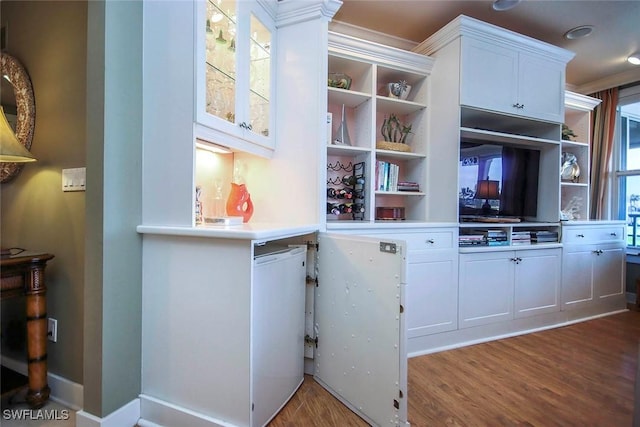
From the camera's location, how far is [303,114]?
189cm

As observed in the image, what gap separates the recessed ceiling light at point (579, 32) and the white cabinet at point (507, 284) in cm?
193

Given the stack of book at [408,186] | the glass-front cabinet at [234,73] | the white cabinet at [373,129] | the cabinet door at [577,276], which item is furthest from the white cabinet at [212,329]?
the cabinet door at [577,276]

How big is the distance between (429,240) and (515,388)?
997mm

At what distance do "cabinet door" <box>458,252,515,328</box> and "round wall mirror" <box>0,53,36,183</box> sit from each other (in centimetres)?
289

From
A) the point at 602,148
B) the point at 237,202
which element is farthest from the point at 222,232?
the point at 602,148

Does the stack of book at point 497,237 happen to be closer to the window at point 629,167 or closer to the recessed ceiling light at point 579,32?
the recessed ceiling light at point 579,32

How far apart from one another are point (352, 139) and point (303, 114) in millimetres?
716

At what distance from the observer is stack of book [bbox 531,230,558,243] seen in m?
2.64

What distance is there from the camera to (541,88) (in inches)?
102

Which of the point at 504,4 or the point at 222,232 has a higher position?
the point at 504,4

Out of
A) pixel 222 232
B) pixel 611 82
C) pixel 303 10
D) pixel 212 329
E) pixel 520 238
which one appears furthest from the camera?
pixel 611 82

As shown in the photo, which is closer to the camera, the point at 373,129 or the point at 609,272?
the point at 373,129

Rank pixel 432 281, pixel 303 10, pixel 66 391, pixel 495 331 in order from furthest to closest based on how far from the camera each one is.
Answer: pixel 495 331
pixel 432 281
pixel 303 10
pixel 66 391

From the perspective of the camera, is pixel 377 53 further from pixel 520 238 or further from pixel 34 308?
pixel 34 308
